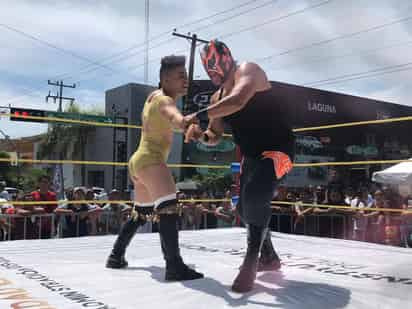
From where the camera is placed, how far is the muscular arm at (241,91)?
6.98 ft

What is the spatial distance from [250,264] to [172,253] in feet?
1.54

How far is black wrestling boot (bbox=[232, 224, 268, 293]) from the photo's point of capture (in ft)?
7.11

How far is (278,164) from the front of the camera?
237 centimetres

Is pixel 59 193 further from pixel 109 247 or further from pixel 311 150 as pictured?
pixel 311 150

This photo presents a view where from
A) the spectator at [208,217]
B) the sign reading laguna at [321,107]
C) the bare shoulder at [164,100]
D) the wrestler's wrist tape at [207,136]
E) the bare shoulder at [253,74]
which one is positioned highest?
the sign reading laguna at [321,107]

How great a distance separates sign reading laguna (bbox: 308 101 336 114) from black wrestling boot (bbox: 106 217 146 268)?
15858 mm

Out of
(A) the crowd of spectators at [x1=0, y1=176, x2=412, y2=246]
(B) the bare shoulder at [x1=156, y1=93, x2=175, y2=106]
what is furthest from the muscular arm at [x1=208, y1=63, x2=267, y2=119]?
(A) the crowd of spectators at [x1=0, y1=176, x2=412, y2=246]

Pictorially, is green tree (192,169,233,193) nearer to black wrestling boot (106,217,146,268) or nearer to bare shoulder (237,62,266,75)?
black wrestling boot (106,217,146,268)

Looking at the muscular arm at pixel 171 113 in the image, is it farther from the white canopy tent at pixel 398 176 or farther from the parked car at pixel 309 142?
the parked car at pixel 309 142

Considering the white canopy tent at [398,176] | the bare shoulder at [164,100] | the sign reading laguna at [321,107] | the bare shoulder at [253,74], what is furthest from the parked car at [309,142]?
the bare shoulder at [253,74]

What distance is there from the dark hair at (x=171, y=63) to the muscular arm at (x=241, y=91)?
0.51 metres

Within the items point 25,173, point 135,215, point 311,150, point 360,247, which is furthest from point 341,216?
point 25,173

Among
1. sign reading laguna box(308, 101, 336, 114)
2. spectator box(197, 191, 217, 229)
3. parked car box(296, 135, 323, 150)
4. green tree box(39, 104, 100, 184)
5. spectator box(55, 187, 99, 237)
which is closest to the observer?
spectator box(55, 187, 99, 237)

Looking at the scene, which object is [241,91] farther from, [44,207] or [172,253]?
[44,207]
